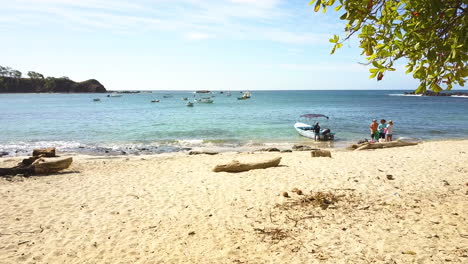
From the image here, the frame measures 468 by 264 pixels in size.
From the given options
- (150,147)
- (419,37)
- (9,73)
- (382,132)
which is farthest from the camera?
(9,73)

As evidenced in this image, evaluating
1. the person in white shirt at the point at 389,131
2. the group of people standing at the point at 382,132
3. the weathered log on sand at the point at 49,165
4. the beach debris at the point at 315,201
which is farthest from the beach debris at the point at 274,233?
the person in white shirt at the point at 389,131

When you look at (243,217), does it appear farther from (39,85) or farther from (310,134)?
(39,85)

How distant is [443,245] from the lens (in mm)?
5762

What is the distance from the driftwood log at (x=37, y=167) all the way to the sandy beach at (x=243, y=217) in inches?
30.3

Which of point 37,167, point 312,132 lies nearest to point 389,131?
point 312,132

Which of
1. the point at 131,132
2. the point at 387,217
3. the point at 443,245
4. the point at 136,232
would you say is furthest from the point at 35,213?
the point at 131,132

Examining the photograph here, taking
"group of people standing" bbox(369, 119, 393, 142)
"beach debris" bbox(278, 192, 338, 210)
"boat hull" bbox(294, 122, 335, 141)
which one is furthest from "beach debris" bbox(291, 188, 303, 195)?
"boat hull" bbox(294, 122, 335, 141)

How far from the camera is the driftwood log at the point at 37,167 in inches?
509

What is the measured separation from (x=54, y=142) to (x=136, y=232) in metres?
23.5

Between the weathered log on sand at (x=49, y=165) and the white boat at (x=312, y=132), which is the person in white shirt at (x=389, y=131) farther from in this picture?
the weathered log on sand at (x=49, y=165)

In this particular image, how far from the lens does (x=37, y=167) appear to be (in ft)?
43.3

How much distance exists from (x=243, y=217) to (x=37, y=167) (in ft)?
32.8

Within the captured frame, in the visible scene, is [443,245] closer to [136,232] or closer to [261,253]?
[261,253]

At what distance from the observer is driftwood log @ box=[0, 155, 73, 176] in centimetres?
1293
